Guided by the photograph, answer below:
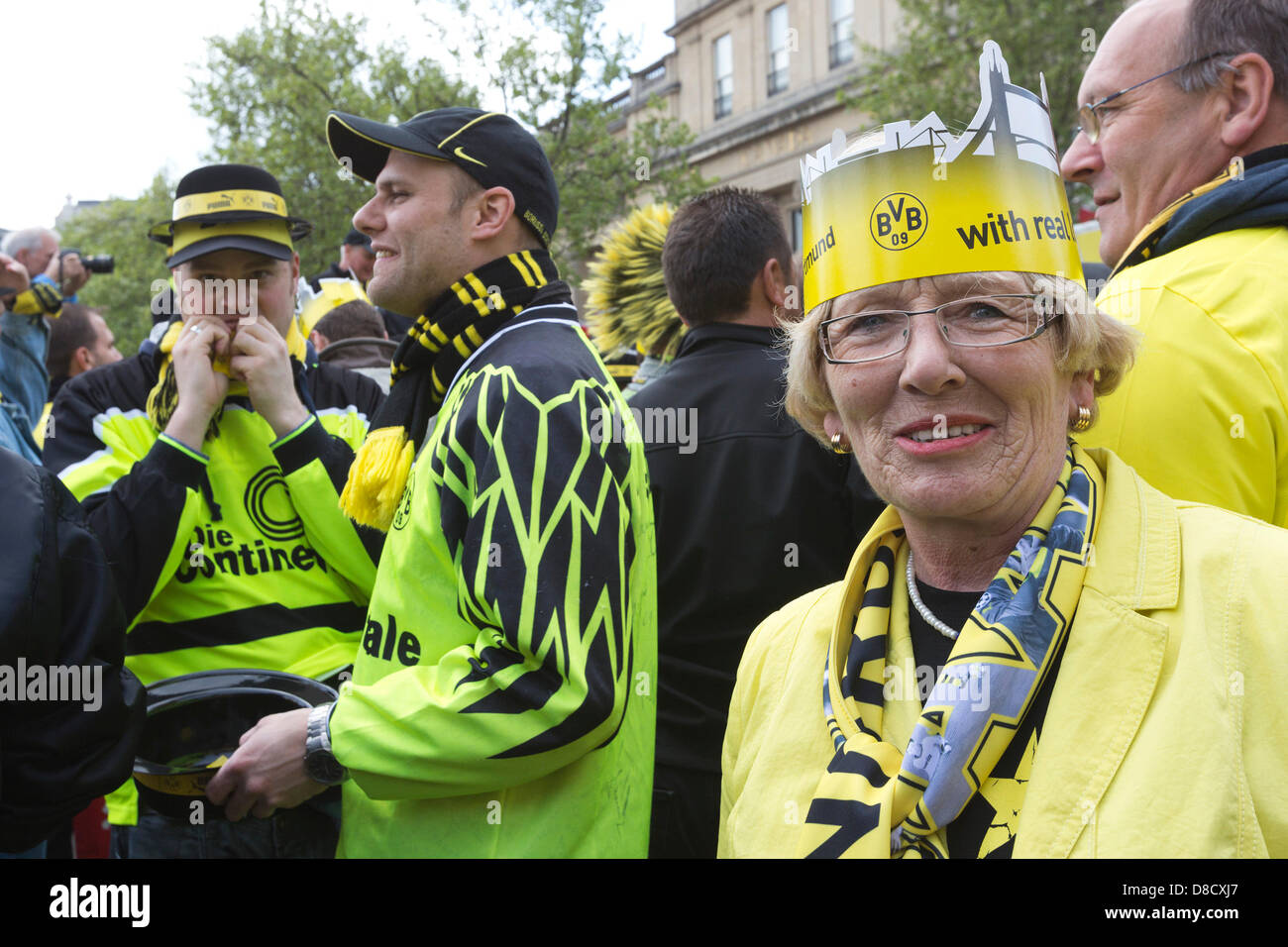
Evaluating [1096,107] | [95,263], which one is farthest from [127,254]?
[1096,107]

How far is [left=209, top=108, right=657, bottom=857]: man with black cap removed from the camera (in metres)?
2.03

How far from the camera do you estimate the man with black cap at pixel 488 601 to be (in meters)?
2.03

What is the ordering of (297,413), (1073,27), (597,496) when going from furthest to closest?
(1073,27) → (297,413) → (597,496)

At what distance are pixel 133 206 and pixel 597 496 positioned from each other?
29521mm

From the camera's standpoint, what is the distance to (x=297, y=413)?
303 centimetres

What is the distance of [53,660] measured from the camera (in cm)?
207

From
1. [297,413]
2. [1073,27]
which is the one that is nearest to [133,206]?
[1073,27]

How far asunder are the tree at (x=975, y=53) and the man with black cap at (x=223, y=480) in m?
13.7

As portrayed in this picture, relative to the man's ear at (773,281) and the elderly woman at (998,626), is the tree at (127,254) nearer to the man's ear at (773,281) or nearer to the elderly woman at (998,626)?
the man's ear at (773,281)

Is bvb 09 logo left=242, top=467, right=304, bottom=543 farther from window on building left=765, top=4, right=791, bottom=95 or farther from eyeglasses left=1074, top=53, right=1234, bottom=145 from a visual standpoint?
window on building left=765, top=4, right=791, bottom=95

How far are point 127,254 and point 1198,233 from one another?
95.2 feet

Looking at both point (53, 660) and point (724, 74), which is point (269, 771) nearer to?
point (53, 660)

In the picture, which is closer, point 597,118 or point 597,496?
point 597,496
